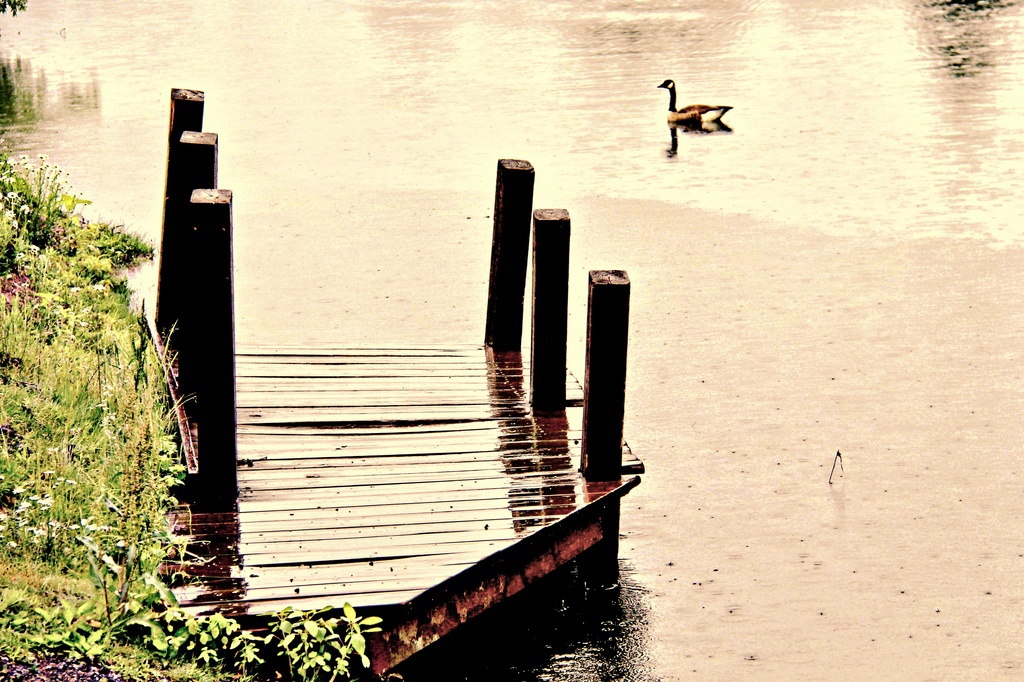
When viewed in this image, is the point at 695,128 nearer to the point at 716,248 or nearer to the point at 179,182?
the point at 716,248

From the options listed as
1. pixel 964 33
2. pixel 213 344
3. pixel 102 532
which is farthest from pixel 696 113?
pixel 102 532

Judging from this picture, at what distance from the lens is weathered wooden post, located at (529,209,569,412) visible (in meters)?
7.38

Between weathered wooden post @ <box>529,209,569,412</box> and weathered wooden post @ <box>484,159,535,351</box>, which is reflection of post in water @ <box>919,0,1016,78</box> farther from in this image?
weathered wooden post @ <box>529,209,569,412</box>

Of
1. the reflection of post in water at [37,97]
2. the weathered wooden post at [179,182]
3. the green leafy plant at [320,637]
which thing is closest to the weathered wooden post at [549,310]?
the weathered wooden post at [179,182]

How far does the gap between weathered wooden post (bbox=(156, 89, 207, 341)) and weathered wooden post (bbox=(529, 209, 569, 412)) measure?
1844mm

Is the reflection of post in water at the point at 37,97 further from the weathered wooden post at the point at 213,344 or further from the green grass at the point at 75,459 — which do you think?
Result: the weathered wooden post at the point at 213,344

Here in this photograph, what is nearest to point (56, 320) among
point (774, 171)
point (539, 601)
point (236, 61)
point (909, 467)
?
point (539, 601)

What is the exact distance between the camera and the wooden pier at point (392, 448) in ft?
18.8

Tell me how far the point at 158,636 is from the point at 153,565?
396 millimetres

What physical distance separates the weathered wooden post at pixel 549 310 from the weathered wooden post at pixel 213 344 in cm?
196

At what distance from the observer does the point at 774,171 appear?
16.9 m

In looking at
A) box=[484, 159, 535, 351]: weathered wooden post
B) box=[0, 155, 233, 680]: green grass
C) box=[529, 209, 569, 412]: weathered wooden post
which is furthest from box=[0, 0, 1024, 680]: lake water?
box=[0, 155, 233, 680]: green grass

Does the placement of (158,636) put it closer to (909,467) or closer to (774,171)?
(909,467)

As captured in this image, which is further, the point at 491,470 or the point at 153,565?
the point at 491,470
